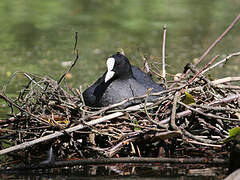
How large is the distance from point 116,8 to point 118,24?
210 centimetres

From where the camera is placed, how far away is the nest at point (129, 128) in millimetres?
4047

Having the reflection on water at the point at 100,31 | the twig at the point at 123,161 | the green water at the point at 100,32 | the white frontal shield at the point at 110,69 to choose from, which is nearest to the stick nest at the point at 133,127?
the twig at the point at 123,161

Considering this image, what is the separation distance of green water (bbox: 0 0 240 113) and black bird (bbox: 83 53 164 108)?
6.69 feet

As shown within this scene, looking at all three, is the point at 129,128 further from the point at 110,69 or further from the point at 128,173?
the point at 110,69

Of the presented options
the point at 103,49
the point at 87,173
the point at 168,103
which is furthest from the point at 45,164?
the point at 103,49

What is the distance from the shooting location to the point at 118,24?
11.7 metres

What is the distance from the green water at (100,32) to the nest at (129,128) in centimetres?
231

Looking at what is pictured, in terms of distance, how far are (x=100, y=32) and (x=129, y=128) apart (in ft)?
22.6

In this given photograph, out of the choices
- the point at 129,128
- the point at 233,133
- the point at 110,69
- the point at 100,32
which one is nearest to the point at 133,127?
the point at 129,128

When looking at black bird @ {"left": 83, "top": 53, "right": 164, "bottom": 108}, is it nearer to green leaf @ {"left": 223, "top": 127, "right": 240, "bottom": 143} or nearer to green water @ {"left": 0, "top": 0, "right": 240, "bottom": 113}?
green leaf @ {"left": 223, "top": 127, "right": 240, "bottom": 143}

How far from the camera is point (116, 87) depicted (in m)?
4.49

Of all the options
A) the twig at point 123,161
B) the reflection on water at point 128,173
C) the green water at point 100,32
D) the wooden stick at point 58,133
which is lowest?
the reflection on water at point 128,173

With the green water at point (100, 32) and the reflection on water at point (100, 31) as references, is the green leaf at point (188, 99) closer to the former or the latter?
the green water at point (100, 32)

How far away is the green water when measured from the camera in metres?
8.30
